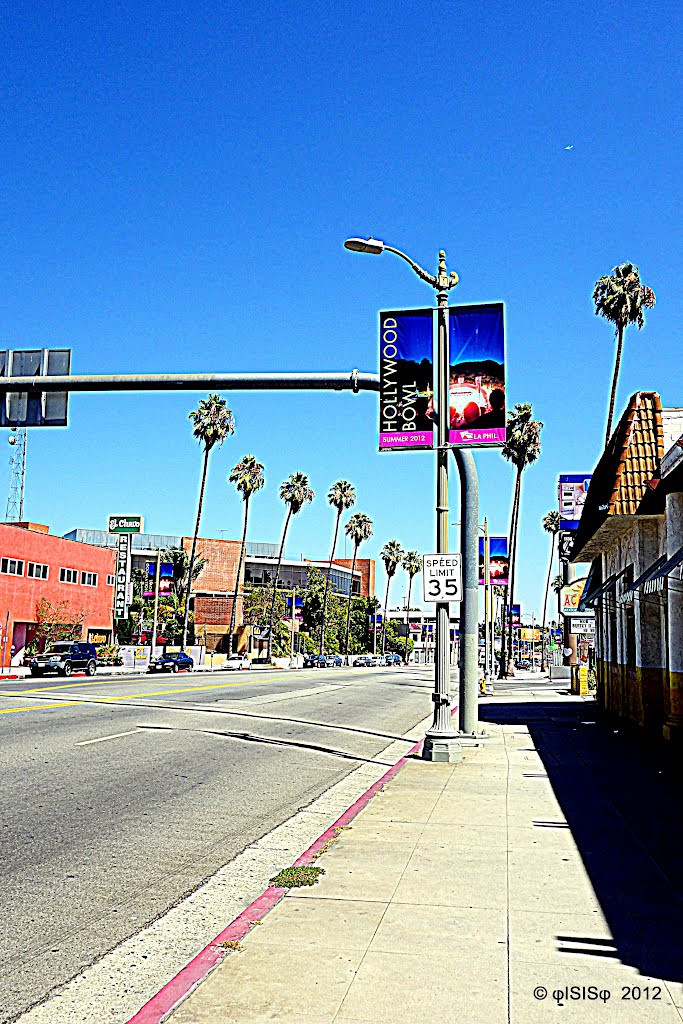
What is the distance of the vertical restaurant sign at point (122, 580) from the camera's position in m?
75.7

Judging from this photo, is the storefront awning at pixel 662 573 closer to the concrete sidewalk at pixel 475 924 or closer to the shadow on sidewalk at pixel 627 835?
the shadow on sidewalk at pixel 627 835

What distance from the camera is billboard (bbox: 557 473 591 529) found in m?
33.8

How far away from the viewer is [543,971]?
18.8 ft

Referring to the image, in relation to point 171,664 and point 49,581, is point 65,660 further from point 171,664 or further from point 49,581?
point 49,581

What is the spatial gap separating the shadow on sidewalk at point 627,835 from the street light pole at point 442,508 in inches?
71.6

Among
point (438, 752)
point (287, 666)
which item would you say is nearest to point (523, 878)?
point (438, 752)

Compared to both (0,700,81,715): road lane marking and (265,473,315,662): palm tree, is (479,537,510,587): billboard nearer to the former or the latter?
(0,700,81,715): road lane marking

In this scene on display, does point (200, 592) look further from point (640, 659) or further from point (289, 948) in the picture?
point (289, 948)

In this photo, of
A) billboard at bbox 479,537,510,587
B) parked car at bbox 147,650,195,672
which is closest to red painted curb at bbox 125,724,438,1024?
billboard at bbox 479,537,510,587

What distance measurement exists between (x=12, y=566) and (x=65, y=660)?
10833 millimetres

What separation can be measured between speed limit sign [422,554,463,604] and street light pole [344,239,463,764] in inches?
7.5

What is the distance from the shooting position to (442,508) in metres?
16.5

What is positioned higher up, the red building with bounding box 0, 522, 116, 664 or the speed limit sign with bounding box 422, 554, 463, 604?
the red building with bounding box 0, 522, 116, 664

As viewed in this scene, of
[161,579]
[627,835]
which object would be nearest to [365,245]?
[627,835]
